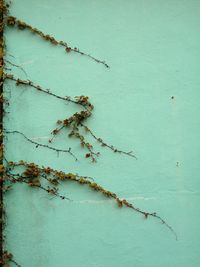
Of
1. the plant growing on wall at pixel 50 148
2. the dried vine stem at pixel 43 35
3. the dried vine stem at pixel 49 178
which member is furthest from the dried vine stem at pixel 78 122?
the dried vine stem at pixel 43 35

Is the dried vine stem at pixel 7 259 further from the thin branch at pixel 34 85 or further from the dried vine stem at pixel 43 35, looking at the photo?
the dried vine stem at pixel 43 35

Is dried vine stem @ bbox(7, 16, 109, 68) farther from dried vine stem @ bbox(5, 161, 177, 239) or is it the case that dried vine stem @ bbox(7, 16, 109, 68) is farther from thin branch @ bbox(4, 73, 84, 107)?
dried vine stem @ bbox(5, 161, 177, 239)

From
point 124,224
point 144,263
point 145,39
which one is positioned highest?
point 145,39

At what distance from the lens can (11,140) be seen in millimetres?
3342

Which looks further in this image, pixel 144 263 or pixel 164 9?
pixel 164 9

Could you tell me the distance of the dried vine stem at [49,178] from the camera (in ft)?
10.8

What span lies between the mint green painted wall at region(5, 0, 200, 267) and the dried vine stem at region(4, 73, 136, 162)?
43 mm

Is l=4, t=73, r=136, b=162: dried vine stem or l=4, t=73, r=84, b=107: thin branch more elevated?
l=4, t=73, r=84, b=107: thin branch

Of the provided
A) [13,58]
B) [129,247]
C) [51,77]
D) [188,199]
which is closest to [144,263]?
[129,247]

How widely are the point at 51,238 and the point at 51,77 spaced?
120 cm

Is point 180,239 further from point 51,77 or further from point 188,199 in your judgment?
point 51,77

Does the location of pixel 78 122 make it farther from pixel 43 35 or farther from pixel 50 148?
pixel 43 35

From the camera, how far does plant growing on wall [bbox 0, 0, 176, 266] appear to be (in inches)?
130

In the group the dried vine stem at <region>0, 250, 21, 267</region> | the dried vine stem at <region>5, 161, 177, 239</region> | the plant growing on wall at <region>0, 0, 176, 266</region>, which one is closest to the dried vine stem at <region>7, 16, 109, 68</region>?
the plant growing on wall at <region>0, 0, 176, 266</region>
